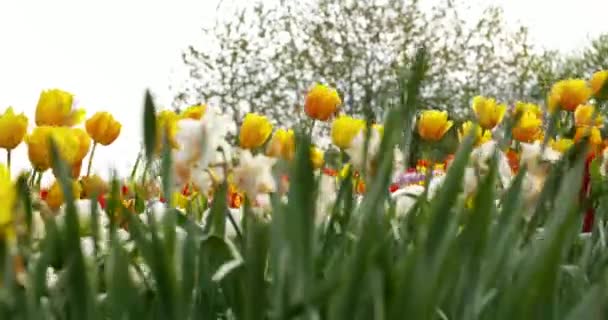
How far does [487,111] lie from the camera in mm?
2225

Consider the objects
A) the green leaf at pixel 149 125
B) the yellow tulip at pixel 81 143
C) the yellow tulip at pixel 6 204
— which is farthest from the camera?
the yellow tulip at pixel 81 143

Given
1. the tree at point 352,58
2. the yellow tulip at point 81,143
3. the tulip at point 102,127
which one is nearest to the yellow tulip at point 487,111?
the yellow tulip at point 81,143

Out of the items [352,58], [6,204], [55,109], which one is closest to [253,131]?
[55,109]

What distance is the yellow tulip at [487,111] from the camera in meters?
2.10

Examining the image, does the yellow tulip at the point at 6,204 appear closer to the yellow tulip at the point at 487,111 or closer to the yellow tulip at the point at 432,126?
the yellow tulip at the point at 487,111

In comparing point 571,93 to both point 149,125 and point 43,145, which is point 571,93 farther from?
point 149,125

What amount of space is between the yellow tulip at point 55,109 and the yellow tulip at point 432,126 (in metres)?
0.82

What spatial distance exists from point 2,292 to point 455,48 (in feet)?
63.9

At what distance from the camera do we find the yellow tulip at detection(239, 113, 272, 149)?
1910 mm

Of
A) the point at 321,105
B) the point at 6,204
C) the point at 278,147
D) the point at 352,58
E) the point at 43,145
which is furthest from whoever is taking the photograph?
the point at 352,58

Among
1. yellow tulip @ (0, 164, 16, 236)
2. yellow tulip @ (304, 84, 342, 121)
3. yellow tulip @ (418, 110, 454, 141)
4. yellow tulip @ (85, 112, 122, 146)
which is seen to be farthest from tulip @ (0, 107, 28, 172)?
yellow tulip @ (0, 164, 16, 236)

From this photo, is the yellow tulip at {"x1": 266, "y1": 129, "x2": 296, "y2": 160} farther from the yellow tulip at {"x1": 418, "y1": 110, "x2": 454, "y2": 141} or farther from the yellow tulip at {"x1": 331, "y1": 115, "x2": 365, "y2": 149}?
the yellow tulip at {"x1": 418, "y1": 110, "x2": 454, "y2": 141}

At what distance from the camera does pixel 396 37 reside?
19.7 meters

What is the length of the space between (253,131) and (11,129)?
53 centimetres
